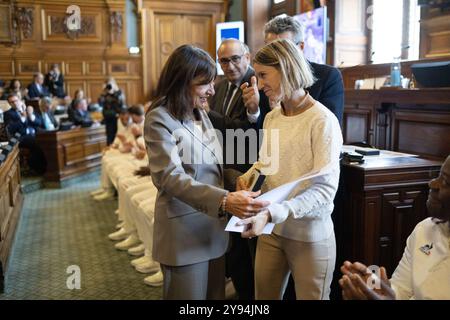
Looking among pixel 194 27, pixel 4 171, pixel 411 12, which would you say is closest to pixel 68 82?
pixel 194 27

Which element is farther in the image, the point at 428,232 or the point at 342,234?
the point at 342,234

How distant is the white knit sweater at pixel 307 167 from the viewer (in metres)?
1.44

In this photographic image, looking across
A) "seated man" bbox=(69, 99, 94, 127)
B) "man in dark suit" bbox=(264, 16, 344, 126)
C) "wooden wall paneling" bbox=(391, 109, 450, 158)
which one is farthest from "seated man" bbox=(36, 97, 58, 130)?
"man in dark suit" bbox=(264, 16, 344, 126)

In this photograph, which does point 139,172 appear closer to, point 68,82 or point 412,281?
point 412,281

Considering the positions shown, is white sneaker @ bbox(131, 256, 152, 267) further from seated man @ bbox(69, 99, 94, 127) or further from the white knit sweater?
seated man @ bbox(69, 99, 94, 127)

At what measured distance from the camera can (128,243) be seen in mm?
4082

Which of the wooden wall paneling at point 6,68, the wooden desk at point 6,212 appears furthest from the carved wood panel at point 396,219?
the wooden wall paneling at point 6,68

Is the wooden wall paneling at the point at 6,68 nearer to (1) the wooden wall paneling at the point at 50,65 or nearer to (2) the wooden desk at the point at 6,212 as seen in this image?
(1) the wooden wall paneling at the point at 50,65

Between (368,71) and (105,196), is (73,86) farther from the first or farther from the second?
(368,71)

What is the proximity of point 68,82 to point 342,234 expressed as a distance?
10.2 metres

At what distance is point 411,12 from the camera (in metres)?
5.18

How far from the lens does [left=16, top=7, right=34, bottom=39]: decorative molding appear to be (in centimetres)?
1020

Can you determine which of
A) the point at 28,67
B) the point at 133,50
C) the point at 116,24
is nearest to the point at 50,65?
the point at 28,67
